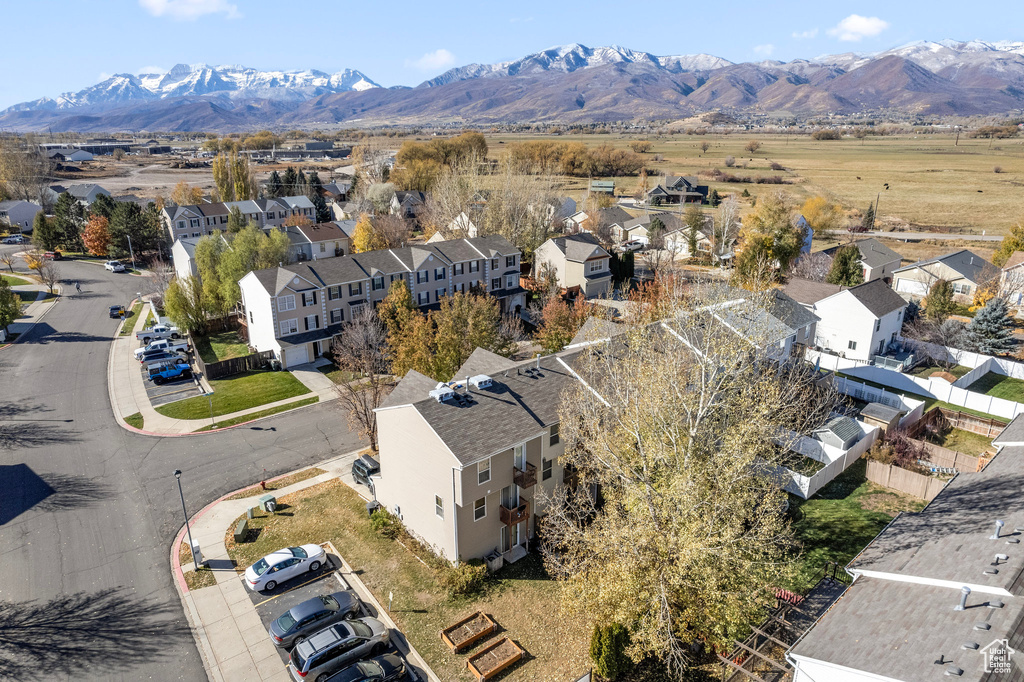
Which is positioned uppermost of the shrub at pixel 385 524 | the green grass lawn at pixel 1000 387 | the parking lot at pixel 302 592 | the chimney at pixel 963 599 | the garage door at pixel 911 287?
the chimney at pixel 963 599

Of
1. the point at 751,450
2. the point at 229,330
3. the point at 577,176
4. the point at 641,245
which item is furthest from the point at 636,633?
the point at 577,176

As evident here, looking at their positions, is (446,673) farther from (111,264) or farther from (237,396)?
(111,264)

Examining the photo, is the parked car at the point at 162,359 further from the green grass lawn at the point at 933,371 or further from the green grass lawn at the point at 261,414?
the green grass lawn at the point at 933,371

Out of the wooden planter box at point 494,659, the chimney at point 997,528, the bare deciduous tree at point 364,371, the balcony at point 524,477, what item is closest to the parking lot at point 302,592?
the wooden planter box at point 494,659

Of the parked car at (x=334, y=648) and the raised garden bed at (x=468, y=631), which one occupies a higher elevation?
the parked car at (x=334, y=648)

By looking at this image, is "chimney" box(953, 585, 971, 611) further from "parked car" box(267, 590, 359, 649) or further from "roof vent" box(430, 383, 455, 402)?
"parked car" box(267, 590, 359, 649)

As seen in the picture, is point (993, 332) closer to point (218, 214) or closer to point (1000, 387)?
point (1000, 387)
